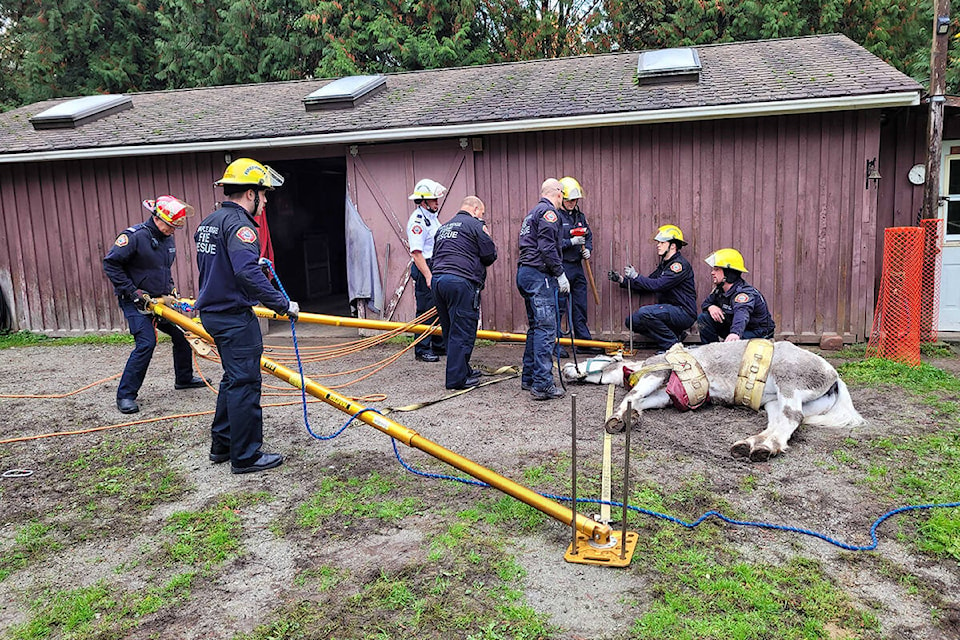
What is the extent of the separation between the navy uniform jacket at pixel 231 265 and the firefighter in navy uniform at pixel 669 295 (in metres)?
4.66

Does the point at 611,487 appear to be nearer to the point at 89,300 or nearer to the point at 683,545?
the point at 683,545

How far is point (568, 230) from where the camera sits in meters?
7.96

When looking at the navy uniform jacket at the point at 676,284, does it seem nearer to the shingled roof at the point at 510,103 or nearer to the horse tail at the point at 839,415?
the shingled roof at the point at 510,103

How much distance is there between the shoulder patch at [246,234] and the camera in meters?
4.28

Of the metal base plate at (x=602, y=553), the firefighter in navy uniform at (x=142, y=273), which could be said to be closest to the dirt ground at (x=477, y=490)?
the metal base plate at (x=602, y=553)

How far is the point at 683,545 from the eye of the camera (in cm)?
Answer: 342

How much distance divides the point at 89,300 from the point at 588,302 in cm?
773

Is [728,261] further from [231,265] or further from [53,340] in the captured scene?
[53,340]

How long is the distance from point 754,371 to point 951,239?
549 centimetres

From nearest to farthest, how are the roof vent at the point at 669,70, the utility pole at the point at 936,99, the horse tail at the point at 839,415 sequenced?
the horse tail at the point at 839,415 → the utility pole at the point at 936,99 → the roof vent at the point at 669,70

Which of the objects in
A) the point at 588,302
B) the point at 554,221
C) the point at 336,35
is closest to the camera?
the point at 554,221

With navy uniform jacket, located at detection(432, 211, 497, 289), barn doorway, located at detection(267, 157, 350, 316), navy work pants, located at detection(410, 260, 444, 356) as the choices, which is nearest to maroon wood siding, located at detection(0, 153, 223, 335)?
barn doorway, located at detection(267, 157, 350, 316)

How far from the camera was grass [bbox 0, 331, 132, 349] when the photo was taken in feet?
33.0

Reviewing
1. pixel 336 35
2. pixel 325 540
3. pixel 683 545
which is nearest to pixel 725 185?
pixel 683 545
